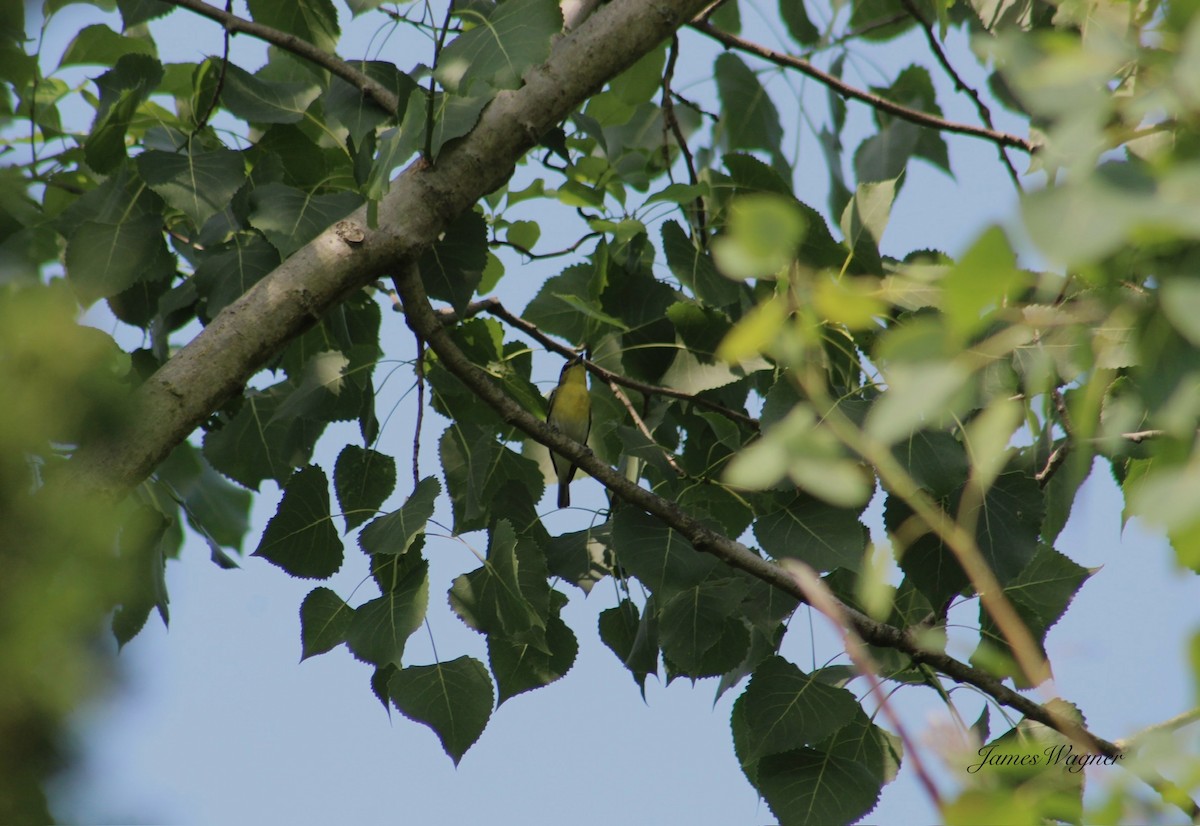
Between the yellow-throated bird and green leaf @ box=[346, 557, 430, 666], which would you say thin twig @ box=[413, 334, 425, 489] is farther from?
the yellow-throated bird

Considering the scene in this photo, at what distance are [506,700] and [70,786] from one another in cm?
188

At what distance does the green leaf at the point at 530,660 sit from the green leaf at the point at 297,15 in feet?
5.03

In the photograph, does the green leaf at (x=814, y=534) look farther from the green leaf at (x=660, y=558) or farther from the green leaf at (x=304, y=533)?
the green leaf at (x=304, y=533)

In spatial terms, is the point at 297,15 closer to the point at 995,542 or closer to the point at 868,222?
the point at 868,222

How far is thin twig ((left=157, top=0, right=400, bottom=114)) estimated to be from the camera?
7.95 ft

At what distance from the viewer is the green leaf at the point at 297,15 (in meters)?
2.75

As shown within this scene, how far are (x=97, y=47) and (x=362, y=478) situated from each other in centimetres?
168

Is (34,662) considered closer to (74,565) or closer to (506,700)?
(74,565)

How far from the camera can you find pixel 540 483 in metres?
2.84

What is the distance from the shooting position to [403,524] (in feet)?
7.10

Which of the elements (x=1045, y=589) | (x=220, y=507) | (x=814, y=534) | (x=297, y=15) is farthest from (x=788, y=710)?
(x=220, y=507)

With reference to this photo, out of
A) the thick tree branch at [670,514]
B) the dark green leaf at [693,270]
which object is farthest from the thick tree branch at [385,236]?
the dark green leaf at [693,270]

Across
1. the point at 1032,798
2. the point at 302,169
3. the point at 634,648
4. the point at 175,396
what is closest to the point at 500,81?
the point at 175,396

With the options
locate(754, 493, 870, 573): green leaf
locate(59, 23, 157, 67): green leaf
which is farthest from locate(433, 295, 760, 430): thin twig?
locate(59, 23, 157, 67): green leaf
